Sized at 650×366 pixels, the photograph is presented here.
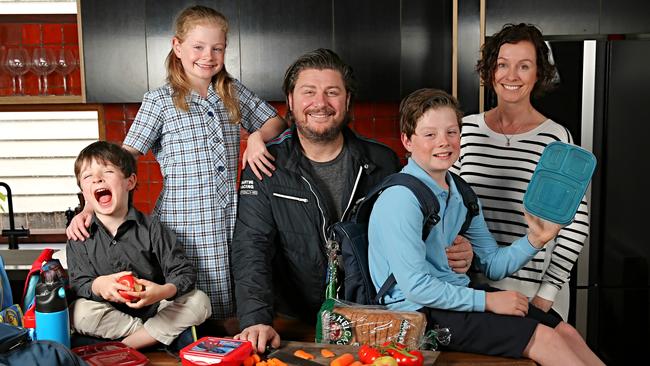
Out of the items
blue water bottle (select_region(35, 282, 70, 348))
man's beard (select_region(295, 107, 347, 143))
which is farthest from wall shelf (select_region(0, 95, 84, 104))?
blue water bottle (select_region(35, 282, 70, 348))

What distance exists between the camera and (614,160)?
3398 millimetres

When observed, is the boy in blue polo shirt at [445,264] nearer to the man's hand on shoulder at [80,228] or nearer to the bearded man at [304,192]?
the bearded man at [304,192]

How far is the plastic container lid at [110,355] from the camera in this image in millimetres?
1773

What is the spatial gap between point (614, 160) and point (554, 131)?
125 centimetres

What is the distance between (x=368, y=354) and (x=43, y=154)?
11.0 feet

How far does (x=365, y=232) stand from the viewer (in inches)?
81.5

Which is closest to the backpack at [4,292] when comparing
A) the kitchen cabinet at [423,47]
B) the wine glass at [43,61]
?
the wine glass at [43,61]

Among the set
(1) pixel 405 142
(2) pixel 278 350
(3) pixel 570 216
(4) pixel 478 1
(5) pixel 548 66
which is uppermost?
(4) pixel 478 1

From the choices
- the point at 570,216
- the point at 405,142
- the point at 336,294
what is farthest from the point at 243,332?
the point at 570,216

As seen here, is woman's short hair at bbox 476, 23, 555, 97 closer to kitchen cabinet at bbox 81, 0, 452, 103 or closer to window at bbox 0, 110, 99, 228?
kitchen cabinet at bbox 81, 0, 452, 103

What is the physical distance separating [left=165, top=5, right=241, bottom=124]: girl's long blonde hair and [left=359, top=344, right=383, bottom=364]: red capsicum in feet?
3.33

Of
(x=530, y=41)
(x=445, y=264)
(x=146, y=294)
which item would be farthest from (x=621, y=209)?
(x=146, y=294)

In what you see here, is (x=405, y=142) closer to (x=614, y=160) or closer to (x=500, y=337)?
(x=500, y=337)

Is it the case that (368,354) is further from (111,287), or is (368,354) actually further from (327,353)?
(111,287)
